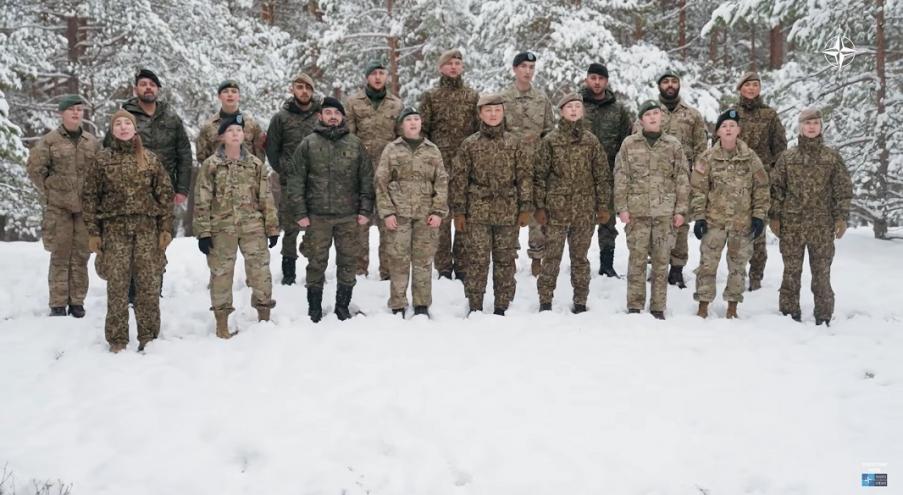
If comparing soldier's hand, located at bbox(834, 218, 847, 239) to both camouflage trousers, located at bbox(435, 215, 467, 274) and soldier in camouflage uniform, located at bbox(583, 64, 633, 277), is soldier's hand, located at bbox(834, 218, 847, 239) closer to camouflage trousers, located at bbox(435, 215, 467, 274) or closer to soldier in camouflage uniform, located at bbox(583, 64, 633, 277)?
soldier in camouflage uniform, located at bbox(583, 64, 633, 277)

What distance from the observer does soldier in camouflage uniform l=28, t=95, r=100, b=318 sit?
299 inches

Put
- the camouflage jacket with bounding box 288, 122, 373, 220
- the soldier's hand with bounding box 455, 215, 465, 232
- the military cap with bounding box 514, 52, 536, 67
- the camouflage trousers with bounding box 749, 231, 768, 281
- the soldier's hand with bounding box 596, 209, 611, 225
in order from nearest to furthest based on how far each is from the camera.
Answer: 1. the camouflage jacket with bounding box 288, 122, 373, 220
2. the soldier's hand with bounding box 455, 215, 465, 232
3. the soldier's hand with bounding box 596, 209, 611, 225
4. the military cap with bounding box 514, 52, 536, 67
5. the camouflage trousers with bounding box 749, 231, 768, 281

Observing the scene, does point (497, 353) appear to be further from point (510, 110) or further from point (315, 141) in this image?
point (510, 110)

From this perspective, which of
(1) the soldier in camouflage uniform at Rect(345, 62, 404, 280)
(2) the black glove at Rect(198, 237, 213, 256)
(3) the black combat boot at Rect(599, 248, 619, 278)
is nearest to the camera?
(2) the black glove at Rect(198, 237, 213, 256)

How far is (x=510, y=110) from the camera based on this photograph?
891cm

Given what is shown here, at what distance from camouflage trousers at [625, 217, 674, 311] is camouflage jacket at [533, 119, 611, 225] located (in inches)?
20.4

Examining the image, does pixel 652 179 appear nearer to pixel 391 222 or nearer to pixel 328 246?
pixel 391 222

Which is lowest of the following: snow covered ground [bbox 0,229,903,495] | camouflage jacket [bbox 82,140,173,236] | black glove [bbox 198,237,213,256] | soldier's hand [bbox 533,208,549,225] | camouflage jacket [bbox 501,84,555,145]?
snow covered ground [bbox 0,229,903,495]

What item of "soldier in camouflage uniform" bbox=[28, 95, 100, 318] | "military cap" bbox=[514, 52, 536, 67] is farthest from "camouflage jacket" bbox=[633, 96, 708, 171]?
"soldier in camouflage uniform" bbox=[28, 95, 100, 318]

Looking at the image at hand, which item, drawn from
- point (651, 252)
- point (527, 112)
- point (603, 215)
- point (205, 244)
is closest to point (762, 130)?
point (651, 252)

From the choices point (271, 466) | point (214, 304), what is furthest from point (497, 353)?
point (214, 304)

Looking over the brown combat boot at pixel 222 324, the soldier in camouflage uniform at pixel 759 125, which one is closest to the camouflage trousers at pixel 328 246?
the brown combat boot at pixel 222 324

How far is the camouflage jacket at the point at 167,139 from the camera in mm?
7914

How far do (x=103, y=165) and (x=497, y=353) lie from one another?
424 cm
